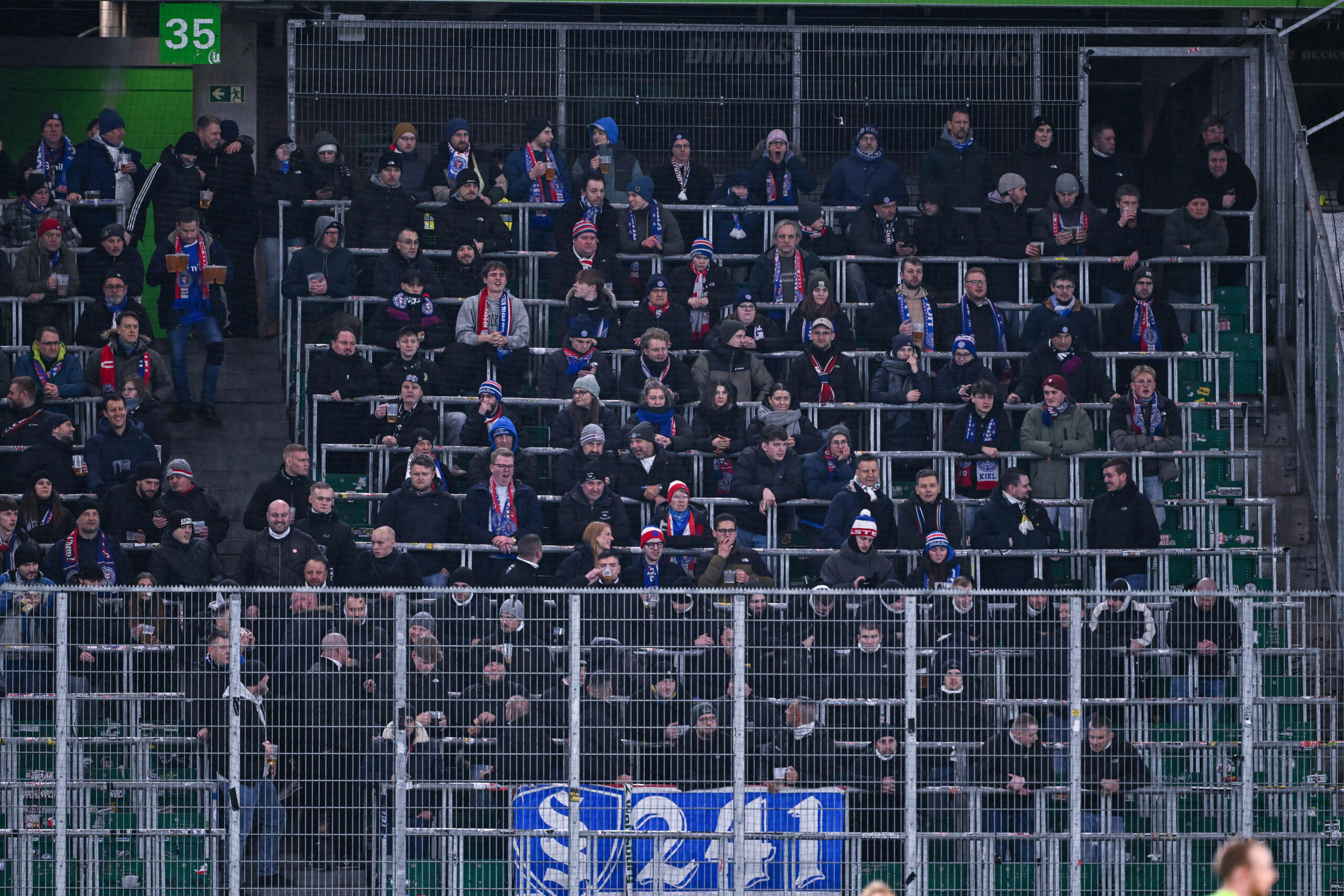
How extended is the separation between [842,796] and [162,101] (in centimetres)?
1267

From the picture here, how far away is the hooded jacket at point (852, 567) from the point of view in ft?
49.4

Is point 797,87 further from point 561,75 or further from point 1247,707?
point 1247,707

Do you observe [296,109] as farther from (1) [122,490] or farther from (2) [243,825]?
(2) [243,825]

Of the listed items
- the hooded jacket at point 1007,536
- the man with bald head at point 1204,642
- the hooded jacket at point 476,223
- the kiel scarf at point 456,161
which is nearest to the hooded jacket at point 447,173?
the kiel scarf at point 456,161

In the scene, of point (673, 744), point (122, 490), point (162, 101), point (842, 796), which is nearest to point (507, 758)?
point (673, 744)

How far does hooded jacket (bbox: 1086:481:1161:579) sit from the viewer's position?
16078mm

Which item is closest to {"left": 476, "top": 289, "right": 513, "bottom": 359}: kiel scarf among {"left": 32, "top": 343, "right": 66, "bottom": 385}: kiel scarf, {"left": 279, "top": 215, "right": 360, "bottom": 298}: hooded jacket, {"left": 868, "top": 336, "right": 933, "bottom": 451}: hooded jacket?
{"left": 279, "top": 215, "right": 360, "bottom": 298}: hooded jacket

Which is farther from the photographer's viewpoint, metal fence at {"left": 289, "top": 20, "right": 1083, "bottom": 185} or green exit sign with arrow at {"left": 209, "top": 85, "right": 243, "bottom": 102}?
green exit sign with arrow at {"left": 209, "top": 85, "right": 243, "bottom": 102}

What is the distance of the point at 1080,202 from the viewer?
19141 millimetres

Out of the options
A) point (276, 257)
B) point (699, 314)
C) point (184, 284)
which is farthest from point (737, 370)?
point (184, 284)

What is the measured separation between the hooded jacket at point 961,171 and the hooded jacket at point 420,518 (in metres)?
6.63

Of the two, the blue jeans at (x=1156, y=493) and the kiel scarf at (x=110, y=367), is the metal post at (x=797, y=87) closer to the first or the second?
the blue jeans at (x=1156, y=493)

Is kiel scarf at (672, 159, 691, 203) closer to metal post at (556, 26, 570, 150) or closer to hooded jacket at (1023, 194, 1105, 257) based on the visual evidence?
metal post at (556, 26, 570, 150)

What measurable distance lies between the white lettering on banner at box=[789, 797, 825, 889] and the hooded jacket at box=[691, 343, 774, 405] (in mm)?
5566
